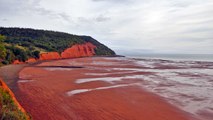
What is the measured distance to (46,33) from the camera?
92.2 metres

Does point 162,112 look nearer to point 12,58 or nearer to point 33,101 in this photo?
point 33,101

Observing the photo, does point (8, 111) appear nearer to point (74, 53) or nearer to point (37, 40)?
point (37, 40)

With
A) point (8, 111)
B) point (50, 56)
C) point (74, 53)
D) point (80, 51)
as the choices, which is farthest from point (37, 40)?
point (8, 111)

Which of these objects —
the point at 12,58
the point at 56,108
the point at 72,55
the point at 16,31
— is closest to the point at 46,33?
the point at 16,31

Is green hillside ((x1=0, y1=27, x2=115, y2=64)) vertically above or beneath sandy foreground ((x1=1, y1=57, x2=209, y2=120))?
above

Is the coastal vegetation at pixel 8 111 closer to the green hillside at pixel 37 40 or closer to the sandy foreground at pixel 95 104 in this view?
the sandy foreground at pixel 95 104

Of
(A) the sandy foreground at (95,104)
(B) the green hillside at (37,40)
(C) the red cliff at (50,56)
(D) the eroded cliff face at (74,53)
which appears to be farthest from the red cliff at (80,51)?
(A) the sandy foreground at (95,104)

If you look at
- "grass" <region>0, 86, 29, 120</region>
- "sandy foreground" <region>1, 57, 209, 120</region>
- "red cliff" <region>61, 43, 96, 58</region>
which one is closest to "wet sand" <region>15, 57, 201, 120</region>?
"sandy foreground" <region>1, 57, 209, 120</region>

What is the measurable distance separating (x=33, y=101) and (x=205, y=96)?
12848 mm

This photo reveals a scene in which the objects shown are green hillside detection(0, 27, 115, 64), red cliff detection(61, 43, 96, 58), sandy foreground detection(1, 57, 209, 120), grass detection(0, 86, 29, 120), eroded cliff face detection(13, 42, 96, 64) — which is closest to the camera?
grass detection(0, 86, 29, 120)

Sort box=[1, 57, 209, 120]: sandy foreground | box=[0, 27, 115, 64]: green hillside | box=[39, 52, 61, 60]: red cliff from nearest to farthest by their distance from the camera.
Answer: box=[1, 57, 209, 120]: sandy foreground → box=[39, 52, 61, 60]: red cliff → box=[0, 27, 115, 64]: green hillside

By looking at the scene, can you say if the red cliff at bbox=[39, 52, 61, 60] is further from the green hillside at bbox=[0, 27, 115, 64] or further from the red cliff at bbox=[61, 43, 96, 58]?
the red cliff at bbox=[61, 43, 96, 58]

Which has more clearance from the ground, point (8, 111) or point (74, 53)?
point (74, 53)

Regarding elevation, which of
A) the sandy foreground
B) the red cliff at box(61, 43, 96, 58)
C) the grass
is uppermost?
the red cliff at box(61, 43, 96, 58)
